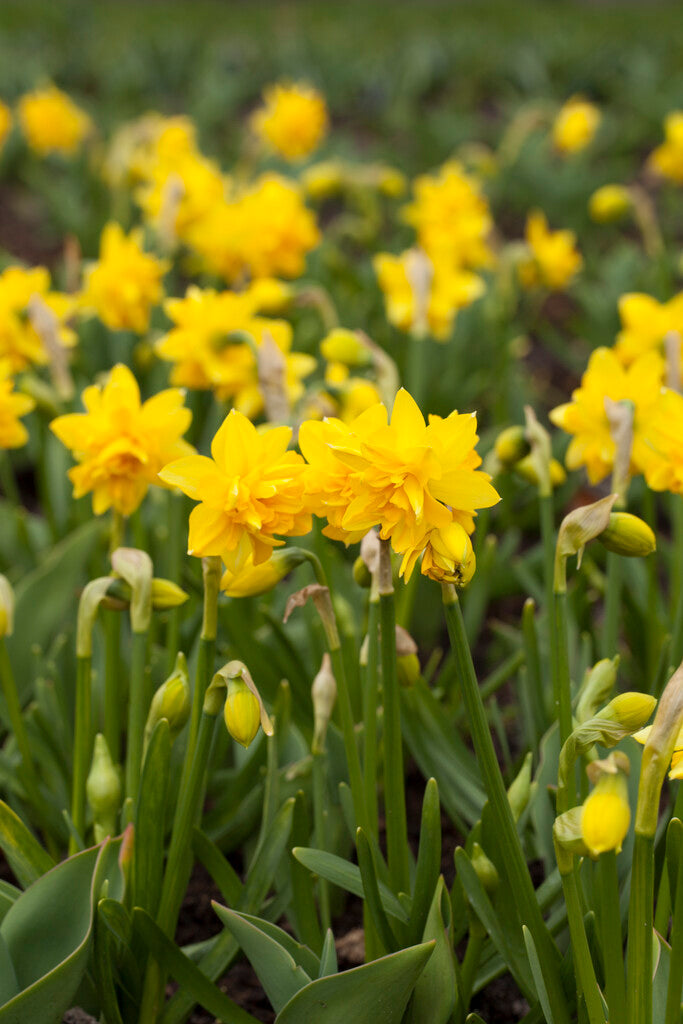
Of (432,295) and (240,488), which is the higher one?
(240,488)

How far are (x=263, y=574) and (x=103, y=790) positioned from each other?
37 centimetres

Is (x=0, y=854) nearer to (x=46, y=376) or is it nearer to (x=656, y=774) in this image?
(x=656, y=774)

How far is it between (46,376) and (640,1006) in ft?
6.68

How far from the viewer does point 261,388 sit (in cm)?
148

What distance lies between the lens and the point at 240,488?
97 centimetres

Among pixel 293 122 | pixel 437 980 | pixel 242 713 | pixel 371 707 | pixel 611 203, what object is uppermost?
pixel 293 122

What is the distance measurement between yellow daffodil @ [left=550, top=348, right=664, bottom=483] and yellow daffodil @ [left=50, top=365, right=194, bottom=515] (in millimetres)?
487

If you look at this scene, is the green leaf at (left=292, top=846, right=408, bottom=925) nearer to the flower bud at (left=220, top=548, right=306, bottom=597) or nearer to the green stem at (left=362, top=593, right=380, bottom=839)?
the green stem at (left=362, top=593, right=380, bottom=839)

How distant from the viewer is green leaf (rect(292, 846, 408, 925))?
116 centimetres

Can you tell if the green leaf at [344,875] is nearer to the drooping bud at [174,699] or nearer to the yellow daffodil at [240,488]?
the drooping bud at [174,699]

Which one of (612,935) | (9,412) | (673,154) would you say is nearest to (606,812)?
(612,935)

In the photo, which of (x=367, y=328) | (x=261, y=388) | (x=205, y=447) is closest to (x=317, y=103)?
(x=367, y=328)

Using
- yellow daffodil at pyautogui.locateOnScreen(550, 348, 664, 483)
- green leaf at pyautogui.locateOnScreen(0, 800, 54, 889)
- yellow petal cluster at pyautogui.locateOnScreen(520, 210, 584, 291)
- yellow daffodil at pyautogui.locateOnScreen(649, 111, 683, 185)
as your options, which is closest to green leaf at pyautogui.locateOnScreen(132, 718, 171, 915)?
green leaf at pyautogui.locateOnScreen(0, 800, 54, 889)

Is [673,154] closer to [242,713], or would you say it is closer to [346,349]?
[346,349]
